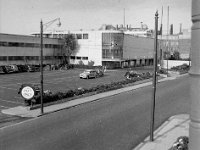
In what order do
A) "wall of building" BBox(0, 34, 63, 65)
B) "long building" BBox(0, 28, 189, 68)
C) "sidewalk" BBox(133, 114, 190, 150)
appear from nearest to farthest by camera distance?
"sidewalk" BBox(133, 114, 190, 150), "wall of building" BBox(0, 34, 63, 65), "long building" BBox(0, 28, 189, 68)

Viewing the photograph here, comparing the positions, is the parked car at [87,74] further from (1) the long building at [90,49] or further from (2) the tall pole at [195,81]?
(2) the tall pole at [195,81]

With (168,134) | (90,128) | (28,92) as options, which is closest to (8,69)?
(28,92)

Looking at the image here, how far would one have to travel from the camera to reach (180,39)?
119m

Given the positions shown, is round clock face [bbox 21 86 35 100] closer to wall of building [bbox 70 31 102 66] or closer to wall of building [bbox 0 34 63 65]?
wall of building [bbox 0 34 63 65]

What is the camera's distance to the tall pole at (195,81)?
7.13ft

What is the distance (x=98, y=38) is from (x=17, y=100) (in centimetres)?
5184

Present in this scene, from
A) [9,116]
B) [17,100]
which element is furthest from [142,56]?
[9,116]

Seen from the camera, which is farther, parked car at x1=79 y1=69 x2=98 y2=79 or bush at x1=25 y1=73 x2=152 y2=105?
parked car at x1=79 y1=69 x2=98 y2=79

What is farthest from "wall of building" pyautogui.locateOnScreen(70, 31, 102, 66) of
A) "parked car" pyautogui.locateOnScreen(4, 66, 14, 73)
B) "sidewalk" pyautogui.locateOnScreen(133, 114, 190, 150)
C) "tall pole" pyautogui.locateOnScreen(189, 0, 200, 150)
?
"tall pole" pyautogui.locateOnScreen(189, 0, 200, 150)

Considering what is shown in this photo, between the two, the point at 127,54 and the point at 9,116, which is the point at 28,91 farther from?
the point at 127,54

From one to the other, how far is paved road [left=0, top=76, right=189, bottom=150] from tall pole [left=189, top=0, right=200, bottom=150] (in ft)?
36.1

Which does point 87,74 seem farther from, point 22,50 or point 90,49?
point 90,49

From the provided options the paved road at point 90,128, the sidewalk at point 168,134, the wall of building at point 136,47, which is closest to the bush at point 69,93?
the paved road at point 90,128

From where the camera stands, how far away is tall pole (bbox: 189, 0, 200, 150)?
2.17m
